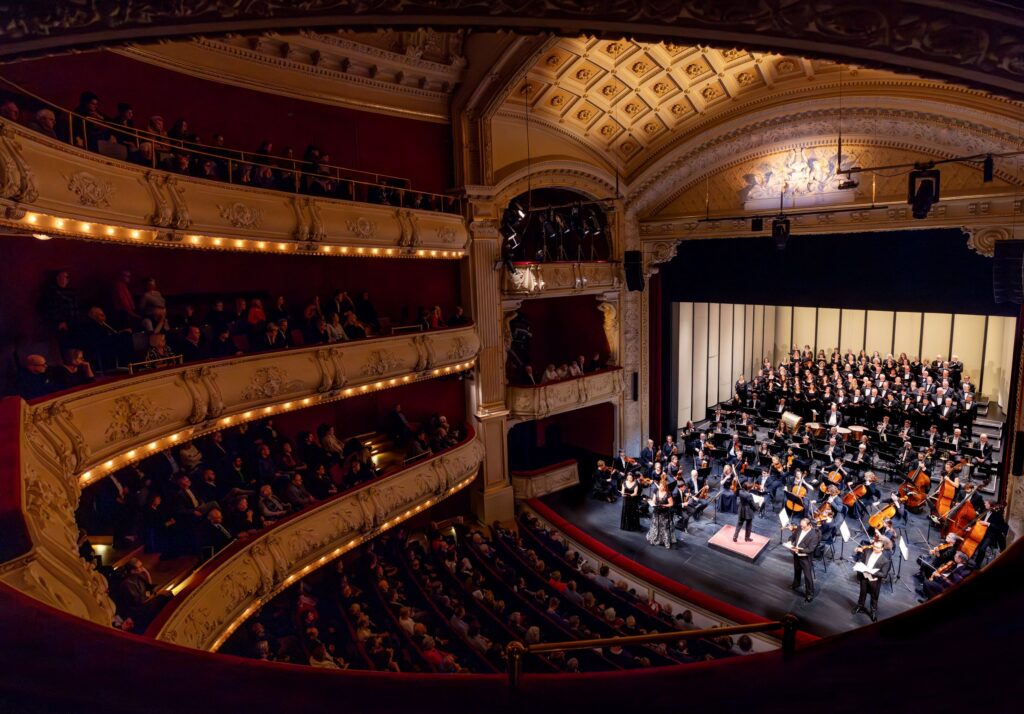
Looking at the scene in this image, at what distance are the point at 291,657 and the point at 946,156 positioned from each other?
48.4 feet

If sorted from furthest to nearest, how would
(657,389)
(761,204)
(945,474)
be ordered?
(657,389)
(761,204)
(945,474)

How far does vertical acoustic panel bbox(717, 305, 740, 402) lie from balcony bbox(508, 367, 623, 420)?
6103 millimetres

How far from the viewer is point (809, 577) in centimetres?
1039

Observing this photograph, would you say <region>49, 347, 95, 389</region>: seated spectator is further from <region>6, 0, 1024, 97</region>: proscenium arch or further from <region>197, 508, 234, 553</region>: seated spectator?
<region>6, 0, 1024, 97</region>: proscenium arch

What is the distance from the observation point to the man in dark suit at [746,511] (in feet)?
39.8

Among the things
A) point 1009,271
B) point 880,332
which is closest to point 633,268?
point 1009,271

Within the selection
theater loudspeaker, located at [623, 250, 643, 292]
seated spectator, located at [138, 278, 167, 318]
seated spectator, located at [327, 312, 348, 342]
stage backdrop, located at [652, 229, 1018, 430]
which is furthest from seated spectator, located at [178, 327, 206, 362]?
stage backdrop, located at [652, 229, 1018, 430]

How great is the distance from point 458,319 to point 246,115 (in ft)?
18.3

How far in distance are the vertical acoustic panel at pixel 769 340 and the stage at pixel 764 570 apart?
928 cm

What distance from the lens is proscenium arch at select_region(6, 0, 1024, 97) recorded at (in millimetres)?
1979

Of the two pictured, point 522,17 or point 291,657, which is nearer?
point 522,17

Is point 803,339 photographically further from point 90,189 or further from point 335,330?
point 90,189

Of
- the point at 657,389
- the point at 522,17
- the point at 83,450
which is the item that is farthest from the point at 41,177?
the point at 657,389

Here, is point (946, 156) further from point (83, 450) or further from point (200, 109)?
point (83, 450)
